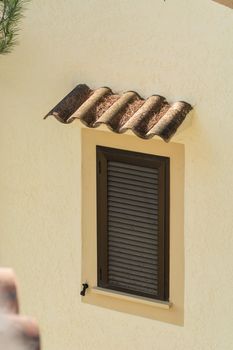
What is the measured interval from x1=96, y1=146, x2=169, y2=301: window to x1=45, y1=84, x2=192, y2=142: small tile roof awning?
452mm

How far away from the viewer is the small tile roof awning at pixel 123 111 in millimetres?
6527

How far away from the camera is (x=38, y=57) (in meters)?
7.55

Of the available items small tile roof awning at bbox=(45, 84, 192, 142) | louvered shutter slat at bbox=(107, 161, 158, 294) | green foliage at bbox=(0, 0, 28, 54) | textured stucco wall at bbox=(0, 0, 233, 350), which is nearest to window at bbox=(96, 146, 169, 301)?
louvered shutter slat at bbox=(107, 161, 158, 294)

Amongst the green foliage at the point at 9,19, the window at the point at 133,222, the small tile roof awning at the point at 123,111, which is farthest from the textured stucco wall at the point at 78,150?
the green foliage at the point at 9,19

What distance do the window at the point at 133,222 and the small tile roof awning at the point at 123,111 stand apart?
0.45 metres

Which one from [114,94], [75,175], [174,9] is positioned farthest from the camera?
[75,175]

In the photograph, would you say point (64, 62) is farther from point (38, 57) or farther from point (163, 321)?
point (163, 321)

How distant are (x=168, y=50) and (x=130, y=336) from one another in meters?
2.48

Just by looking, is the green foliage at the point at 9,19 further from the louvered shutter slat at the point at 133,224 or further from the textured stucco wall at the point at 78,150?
the louvered shutter slat at the point at 133,224

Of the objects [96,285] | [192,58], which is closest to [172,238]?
[96,285]

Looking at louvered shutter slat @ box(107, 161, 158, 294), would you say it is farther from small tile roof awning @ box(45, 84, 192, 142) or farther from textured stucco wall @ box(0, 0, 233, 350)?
small tile roof awning @ box(45, 84, 192, 142)

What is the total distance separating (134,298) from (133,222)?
66 centimetres

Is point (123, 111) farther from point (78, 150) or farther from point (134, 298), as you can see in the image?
point (134, 298)

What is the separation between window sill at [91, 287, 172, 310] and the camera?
7348mm
